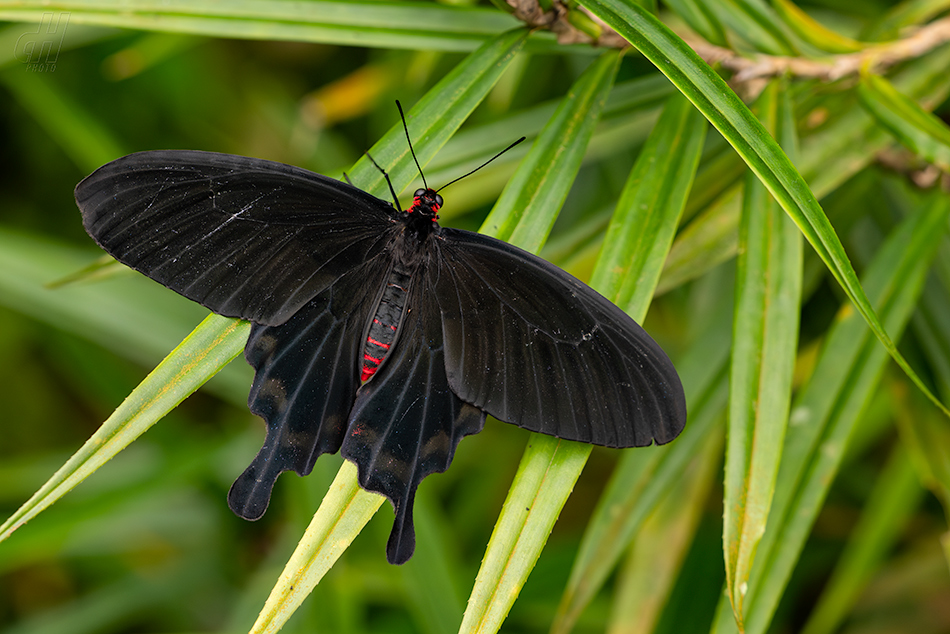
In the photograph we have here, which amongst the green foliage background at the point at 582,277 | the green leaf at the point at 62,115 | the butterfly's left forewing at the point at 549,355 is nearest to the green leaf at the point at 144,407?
the green foliage background at the point at 582,277

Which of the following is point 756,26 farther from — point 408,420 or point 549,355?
point 408,420

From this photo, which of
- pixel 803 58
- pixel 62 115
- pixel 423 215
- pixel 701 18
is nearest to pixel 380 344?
pixel 423 215

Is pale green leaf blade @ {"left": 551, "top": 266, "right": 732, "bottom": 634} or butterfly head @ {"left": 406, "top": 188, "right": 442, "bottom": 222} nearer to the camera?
butterfly head @ {"left": 406, "top": 188, "right": 442, "bottom": 222}

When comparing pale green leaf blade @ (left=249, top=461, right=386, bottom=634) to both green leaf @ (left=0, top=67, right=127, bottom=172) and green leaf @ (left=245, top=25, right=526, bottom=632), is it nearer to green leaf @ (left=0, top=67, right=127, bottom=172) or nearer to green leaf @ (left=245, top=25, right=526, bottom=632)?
green leaf @ (left=245, top=25, right=526, bottom=632)

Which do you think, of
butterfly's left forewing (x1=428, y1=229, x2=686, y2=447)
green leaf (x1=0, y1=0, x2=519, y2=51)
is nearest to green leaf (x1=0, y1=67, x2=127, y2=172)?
green leaf (x1=0, y1=0, x2=519, y2=51)

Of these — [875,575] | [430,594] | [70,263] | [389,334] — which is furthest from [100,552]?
[875,575]

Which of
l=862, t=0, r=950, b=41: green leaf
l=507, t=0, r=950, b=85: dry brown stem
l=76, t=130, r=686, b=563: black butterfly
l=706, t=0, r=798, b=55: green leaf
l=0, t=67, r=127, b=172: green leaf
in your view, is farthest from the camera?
l=0, t=67, r=127, b=172: green leaf

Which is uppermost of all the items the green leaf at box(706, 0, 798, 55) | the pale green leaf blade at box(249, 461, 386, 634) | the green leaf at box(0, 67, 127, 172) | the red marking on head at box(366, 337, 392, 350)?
the green leaf at box(706, 0, 798, 55)

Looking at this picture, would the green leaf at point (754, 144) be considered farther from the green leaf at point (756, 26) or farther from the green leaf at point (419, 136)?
the green leaf at point (756, 26)
